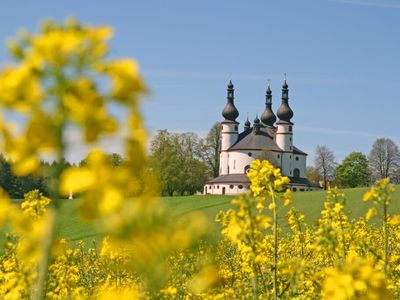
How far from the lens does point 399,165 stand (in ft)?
307

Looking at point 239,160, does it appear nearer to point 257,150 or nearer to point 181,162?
point 257,150

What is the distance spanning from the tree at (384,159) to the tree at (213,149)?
23.2 m

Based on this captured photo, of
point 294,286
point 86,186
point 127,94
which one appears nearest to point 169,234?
point 86,186

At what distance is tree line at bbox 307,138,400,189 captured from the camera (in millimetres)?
94250

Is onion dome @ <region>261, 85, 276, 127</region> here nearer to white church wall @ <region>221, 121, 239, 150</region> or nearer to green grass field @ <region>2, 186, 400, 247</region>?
white church wall @ <region>221, 121, 239, 150</region>

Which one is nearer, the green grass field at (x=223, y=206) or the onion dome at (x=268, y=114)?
the green grass field at (x=223, y=206)

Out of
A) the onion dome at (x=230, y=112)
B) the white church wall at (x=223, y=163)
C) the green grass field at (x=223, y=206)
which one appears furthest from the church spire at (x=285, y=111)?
the green grass field at (x=223, y=206)

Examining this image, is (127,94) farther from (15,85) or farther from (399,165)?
(399,165)

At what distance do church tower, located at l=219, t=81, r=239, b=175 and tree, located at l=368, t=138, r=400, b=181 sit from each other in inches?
819

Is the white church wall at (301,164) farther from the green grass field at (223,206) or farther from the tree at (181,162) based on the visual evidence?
the green grass field at (223,206)

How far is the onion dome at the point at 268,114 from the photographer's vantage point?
3979 inches

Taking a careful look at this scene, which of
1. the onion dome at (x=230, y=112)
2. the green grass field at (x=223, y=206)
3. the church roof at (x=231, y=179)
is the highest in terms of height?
the onion dome at (x=230, y=112)

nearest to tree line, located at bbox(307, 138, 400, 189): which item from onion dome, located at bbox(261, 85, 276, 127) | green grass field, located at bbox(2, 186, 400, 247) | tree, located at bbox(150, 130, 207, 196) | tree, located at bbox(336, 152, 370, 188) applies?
tree, located at bbox(336, 152, 370, 188)

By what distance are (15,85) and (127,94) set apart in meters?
0.30
